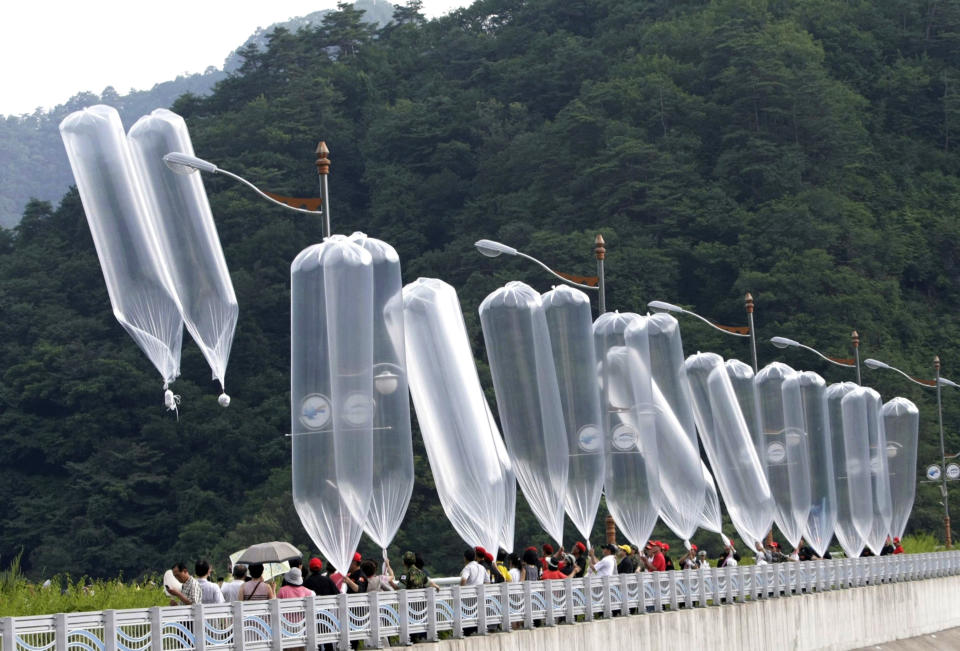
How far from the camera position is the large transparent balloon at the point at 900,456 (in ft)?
126

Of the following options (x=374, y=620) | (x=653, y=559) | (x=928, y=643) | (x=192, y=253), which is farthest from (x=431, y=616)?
(x=928, y=643)

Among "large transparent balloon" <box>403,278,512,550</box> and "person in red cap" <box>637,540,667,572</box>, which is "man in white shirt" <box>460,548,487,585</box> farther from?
"person in red cap" <box>637,540,667,572</box>

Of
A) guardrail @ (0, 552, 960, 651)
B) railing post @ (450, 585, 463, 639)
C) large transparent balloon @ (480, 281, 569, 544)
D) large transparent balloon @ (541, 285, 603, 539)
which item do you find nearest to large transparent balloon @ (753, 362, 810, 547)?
guardrail @ (0, 552, 960, 651)

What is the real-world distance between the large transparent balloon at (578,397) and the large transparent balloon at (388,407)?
5.03 metres

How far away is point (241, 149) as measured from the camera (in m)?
103

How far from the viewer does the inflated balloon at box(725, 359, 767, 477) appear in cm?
3144

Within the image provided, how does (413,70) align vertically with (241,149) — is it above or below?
above

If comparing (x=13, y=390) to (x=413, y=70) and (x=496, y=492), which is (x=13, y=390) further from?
(x=496, y=492)

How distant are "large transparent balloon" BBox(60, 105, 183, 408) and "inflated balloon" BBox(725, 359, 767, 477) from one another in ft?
41.5

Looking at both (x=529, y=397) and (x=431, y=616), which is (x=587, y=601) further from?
(x=431, y=616)

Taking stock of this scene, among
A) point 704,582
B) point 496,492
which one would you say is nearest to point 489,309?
point 496,492

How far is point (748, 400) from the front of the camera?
31.8 m

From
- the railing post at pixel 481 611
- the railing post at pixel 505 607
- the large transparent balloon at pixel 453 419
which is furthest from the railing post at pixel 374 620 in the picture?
the large transparent balloon at pixel 453 419

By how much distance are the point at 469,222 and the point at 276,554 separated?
236 ft
